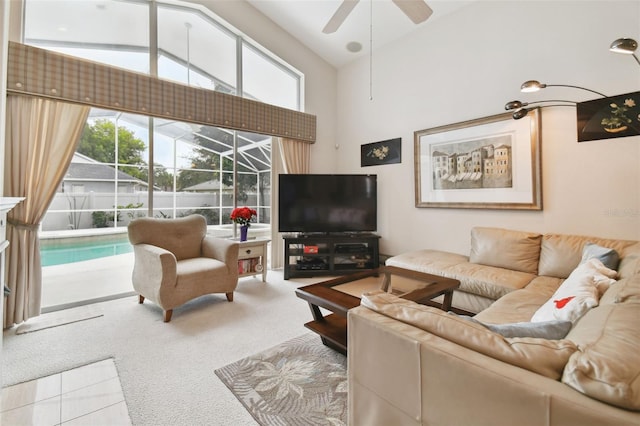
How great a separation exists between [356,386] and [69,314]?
298cm

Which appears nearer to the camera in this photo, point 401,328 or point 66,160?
point 401,328

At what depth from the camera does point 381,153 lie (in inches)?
168

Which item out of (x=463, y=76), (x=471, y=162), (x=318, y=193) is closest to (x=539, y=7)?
(x=463, y=76)

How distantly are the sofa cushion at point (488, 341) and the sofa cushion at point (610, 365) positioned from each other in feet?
0.12

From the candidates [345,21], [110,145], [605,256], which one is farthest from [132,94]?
[605,256]

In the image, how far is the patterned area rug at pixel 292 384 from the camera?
1.48 meters

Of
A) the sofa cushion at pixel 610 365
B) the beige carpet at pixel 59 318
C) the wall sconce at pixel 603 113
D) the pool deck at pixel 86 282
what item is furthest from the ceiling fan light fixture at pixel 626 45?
the pool deck at pixel 86 282

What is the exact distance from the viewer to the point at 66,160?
106 inches

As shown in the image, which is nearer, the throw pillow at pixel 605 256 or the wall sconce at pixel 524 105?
the throw pillow at pixel 605 256

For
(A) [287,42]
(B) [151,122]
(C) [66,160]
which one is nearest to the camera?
(C) [66,160]

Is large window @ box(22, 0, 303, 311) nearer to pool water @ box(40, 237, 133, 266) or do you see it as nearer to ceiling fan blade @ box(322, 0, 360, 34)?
pool water @ box(40, 237, 133, 266)

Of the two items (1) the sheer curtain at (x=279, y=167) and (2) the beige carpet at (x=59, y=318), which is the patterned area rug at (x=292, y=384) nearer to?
(2) the beige carpet at (x=59, y=318)

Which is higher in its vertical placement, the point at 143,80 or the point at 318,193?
the point at 143,80

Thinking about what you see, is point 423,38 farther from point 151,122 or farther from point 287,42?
point 151,122
